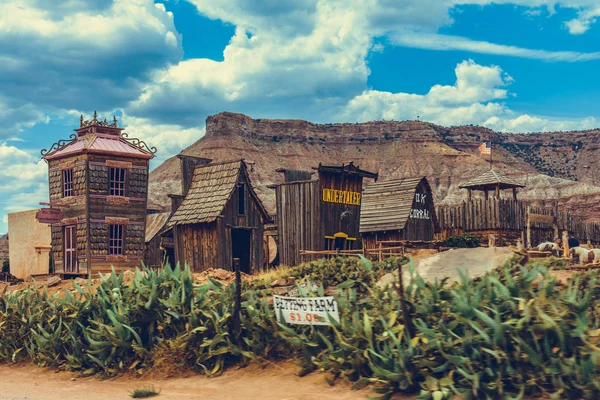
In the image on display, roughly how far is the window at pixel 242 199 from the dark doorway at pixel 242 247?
96 centimetres

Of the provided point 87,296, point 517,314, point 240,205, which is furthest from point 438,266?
point 240,205

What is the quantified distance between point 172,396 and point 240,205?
1588 centimetres

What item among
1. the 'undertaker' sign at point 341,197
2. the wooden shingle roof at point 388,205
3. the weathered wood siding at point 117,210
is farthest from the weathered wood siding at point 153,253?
the wooden shingle roof at point 388,205

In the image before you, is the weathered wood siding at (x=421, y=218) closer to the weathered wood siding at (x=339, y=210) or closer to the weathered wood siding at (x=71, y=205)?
the weathered wood siding at (x=339, y=210)

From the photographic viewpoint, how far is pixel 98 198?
1017 inches

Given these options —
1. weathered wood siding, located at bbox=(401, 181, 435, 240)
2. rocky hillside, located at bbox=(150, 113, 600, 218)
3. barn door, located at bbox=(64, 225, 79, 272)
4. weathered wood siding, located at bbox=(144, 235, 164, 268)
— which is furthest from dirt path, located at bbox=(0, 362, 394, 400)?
rocky hillside, located at bbox=(150, 113, 600, 218)

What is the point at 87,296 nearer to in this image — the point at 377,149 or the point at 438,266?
the point at 438,266

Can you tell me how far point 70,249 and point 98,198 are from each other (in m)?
2.35

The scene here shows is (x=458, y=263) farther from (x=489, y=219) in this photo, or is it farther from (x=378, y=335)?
(x=489, y=219)

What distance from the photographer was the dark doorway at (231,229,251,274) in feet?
90.9

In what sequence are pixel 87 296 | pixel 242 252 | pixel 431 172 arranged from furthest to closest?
1. pixel 431 172
2. pixel 242 252
3. pixel 87 296

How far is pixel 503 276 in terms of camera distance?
1119 centimetres

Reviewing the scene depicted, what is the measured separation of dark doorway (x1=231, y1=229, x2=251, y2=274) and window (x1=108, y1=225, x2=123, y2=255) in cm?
424

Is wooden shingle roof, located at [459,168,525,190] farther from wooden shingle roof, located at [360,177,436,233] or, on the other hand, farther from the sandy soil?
the sandy soil
